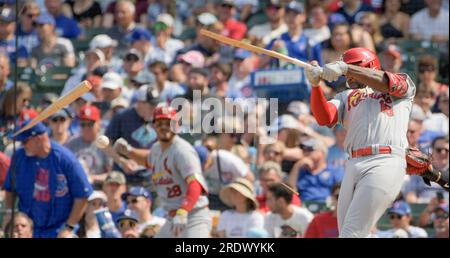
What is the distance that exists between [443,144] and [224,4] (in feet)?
11.9

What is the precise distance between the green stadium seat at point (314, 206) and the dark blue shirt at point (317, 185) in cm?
12

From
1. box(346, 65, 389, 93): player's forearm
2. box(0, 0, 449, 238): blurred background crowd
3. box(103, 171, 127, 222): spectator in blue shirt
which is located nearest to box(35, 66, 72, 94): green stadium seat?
box(0, 0, 449, 238): blurred background crowd

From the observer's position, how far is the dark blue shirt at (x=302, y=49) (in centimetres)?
1383

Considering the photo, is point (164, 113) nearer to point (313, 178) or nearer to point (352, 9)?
point (313, 178)

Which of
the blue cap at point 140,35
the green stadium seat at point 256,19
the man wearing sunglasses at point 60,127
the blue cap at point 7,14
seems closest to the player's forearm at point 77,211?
the man wearing sunglasses at point 60,127

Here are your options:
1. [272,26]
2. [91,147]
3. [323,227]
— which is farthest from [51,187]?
[272,26]

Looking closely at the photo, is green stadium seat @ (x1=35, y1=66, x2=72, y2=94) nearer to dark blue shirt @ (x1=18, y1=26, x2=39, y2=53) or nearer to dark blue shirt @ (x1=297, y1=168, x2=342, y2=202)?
dark blue shirt @ (x1=18, y1=26, x2=39, y2=53)

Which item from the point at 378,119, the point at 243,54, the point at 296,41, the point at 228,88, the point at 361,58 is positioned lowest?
the point at 378,119

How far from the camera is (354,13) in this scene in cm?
1479

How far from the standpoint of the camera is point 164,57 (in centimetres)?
1452

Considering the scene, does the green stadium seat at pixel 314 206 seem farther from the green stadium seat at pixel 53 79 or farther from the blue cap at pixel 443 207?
the green stadium seat at pixel 53 79

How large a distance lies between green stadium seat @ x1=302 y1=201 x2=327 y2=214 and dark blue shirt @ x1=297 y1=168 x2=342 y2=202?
12 centimetres

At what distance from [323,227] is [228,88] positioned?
299 cm
